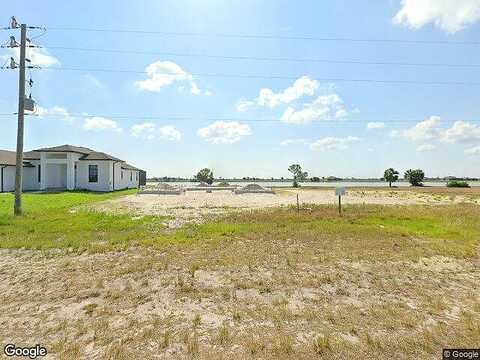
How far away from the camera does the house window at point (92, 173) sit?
112ft

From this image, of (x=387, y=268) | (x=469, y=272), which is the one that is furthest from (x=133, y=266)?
(x=469, y=272)

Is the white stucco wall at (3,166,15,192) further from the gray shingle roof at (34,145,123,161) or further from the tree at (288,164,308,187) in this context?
the tree at (288,164,308,187)

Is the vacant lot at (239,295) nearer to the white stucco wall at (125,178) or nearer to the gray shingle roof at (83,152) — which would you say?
the gray shingle roof at (83,152)

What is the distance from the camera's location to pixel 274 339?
3467 millimetres

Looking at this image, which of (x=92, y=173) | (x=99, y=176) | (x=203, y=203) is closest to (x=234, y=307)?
(x=203, y=203)

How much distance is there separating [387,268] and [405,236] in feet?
13.4

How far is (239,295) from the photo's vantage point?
16.0 feet

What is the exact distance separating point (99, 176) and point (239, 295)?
110 ft

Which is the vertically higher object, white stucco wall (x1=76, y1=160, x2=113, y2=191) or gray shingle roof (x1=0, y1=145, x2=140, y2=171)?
gray shingle roof (x1=0, y1=145, x2=140, y2=171)

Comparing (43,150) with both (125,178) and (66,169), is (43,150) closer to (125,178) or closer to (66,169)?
(66,169)

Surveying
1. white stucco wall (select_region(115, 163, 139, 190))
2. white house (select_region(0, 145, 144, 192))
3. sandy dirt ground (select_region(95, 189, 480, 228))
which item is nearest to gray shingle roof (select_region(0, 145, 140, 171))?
white house (select_region(0, 145, 144, 192))

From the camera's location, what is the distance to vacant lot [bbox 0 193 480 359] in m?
→ 3.39

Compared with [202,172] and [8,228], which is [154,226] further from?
[202,172]

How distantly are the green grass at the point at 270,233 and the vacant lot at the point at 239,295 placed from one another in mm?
91
